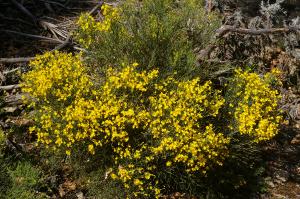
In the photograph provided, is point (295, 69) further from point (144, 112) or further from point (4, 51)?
point (4, 51)

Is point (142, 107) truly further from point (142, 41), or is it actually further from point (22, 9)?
point (22, 9)

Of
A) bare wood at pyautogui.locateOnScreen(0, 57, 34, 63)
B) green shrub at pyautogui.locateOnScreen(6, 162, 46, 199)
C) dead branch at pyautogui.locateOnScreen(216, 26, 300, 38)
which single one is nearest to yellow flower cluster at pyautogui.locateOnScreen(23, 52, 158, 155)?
green shrub at pyautogui.locateOnScreen(6, 162, 46, 199)

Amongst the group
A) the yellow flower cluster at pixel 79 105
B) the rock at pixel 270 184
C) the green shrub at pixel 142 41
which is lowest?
the rock at pixel 270 184

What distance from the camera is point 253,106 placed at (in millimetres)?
3973

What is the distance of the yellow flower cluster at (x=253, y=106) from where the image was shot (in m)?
3.84

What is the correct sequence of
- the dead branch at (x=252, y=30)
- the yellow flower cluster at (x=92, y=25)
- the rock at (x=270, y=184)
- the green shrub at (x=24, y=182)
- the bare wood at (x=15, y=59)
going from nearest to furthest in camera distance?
the green shrub at (x=24, y=182), the yellow flower cluster at (x=92, y=25), the rock at (x=270, y=184), the bare wood at (x=15, y=59), the dead branch at (x=252, y=30)

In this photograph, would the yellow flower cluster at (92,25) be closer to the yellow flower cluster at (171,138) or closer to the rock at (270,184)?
the yellow flower cluster at (171,138)

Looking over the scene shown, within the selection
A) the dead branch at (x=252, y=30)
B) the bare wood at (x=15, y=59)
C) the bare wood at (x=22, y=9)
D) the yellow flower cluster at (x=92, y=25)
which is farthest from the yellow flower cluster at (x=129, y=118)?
the bare wood at (x=22, y=9)

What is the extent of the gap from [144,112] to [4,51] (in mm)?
2363

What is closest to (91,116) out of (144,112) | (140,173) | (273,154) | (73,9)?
(144,112)

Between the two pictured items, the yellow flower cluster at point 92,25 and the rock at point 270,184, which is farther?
the rock at point 270,184

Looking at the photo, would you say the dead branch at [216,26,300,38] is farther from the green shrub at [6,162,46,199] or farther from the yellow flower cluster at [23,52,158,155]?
the green shrub at [6,162,46,199]

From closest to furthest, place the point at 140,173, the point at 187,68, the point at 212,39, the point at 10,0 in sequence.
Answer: the point at 140,173 < the point at 187,68 < the point at 212,39 < the point at 10,0

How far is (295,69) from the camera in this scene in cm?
605
